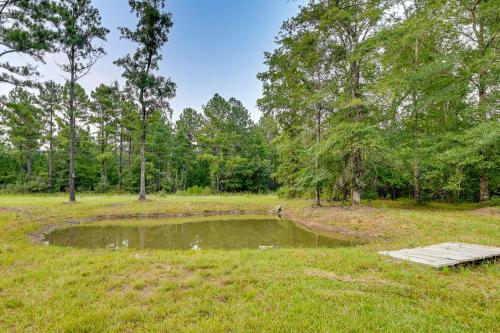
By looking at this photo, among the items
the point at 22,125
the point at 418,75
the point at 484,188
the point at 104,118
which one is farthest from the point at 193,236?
the point at 22,125

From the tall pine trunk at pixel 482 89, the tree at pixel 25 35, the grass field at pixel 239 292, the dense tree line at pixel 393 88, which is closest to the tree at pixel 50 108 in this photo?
the tree at pixel 25 35

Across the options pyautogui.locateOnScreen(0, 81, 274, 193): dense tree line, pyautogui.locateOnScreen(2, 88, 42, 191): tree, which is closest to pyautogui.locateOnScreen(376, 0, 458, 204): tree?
pyautogui.locateOnScreen(0, 81, 274, 193): dense tree line

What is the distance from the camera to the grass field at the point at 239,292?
10.4 feet

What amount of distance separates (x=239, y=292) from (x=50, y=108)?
131ft

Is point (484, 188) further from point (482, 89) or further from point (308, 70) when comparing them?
point (308, 70)

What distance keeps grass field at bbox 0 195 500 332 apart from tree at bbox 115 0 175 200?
14.9 metres

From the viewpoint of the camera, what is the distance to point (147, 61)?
2047cm

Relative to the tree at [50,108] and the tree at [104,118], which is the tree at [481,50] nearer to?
the tree at [104,118]

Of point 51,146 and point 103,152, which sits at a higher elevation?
point 51,146

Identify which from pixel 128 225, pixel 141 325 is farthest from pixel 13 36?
pixel 141 325

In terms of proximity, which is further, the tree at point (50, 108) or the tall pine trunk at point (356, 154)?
the tree at point (50, 108)

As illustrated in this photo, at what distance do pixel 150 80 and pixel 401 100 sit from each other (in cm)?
1672

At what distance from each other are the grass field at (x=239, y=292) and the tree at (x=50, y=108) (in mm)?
33344

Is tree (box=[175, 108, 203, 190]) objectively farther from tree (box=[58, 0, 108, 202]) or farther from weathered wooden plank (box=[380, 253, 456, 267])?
weathered wooden plank (box=[380, 253, 456, 267])
